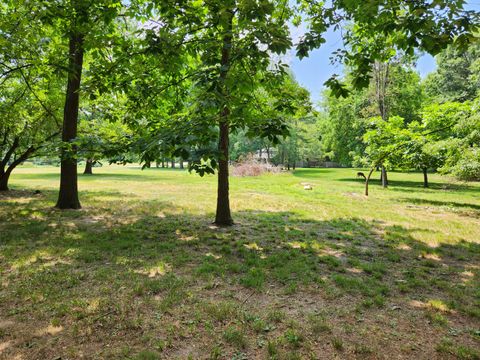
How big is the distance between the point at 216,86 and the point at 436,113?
9562 millimetres

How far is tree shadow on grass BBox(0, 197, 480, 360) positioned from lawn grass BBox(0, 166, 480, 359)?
2cm

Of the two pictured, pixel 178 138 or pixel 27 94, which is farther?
pixel 27 94

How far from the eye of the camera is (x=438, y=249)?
602cm

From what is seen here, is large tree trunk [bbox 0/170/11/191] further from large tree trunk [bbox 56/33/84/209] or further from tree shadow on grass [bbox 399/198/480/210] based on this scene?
tree shadow on grass [bbox 399/198/480/210]

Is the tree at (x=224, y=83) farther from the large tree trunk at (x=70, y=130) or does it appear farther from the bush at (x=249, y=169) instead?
the bush at (x=249, y=169)

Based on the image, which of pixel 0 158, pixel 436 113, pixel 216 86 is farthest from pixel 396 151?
pixel 0 158

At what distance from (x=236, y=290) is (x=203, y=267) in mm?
924

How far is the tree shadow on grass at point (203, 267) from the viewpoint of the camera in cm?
365

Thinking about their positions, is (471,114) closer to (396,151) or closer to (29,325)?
(396,151)

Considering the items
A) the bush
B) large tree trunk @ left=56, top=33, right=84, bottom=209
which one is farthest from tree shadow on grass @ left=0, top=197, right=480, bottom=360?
the bush

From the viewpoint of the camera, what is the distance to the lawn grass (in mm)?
2855

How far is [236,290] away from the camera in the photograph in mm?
4059

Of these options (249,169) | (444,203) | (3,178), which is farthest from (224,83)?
(249,169)

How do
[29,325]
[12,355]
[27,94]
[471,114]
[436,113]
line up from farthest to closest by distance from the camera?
[27,94], [436,113], [471,114], [29,325], [12,355]
